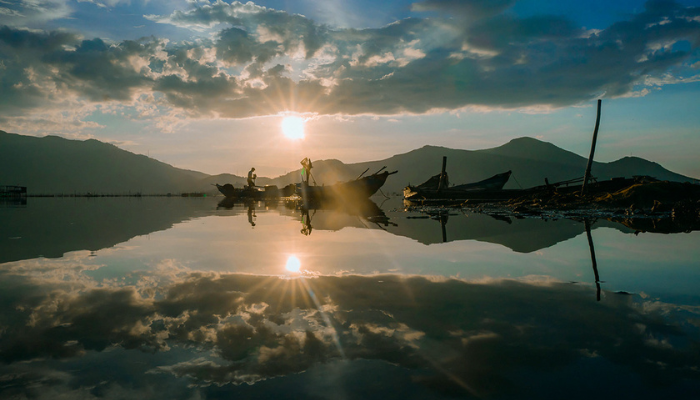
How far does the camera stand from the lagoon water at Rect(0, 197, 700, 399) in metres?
3.39

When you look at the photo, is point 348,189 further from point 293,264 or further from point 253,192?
point 293,264

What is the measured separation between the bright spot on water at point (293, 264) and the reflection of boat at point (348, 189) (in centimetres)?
4475

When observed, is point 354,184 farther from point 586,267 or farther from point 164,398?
point 164,398

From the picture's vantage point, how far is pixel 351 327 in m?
4.79

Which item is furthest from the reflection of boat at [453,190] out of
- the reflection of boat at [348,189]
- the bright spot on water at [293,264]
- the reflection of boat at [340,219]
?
the bright spot on water at [293,264]

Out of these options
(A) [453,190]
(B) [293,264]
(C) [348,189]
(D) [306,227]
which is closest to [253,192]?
(C) [348,189]

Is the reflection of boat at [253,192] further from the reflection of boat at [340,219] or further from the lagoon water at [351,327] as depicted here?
the lagoon water at [351,327]

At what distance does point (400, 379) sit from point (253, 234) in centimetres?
1299

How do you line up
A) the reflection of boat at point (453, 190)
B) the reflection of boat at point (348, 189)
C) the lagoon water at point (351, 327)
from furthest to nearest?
the reflection of boat at point (348, 189) < the reflection of boat at point (453, 190) < the lagoon water at point (351, 327)

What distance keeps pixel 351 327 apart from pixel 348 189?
55.7 meters

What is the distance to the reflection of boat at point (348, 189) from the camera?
58.1 meters

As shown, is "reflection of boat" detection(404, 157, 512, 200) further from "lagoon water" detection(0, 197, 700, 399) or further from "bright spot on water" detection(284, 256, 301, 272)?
"lagoon water" detection(0, 197, 700, 399)

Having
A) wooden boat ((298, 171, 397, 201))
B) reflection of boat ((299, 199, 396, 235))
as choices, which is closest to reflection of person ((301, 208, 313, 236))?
reflection of boat ((299, 199, 396, 235))

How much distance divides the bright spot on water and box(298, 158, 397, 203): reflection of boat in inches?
1762
